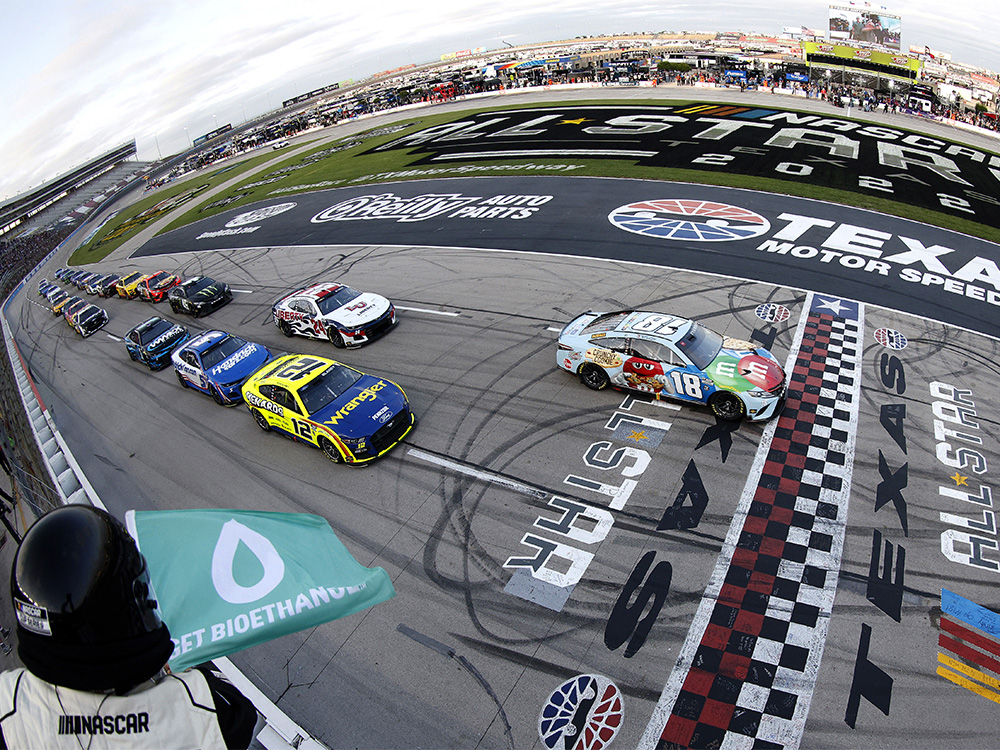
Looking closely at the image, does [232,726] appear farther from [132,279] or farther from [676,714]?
[132,279]

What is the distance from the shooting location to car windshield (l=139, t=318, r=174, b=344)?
18291 mm

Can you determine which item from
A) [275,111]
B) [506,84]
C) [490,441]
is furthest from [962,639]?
[275,111]

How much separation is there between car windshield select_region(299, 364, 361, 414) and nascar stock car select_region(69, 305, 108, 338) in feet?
58.0

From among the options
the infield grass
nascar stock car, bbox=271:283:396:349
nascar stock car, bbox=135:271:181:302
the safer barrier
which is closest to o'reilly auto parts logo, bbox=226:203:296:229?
the infield grass

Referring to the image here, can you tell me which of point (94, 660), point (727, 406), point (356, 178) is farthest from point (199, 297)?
point (94, 660)

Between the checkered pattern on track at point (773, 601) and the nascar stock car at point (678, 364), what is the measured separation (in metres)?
0.93

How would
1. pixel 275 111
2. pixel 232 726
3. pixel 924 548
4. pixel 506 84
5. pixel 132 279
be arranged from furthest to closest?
pixel 275 111, pixel 506 84, pixel 132 279, pixel 924 548, pixel 232 726

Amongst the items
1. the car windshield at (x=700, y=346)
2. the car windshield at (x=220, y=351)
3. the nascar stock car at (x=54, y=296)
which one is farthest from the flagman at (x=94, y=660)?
the nascar stock car at (x=54, y=296)

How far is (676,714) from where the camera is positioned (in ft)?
21.2

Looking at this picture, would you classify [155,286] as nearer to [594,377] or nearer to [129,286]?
[129,286]

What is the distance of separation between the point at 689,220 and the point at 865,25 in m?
53.9

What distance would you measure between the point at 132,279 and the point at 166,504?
67.9 ft

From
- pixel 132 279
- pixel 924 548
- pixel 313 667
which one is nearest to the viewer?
pixel 313 667

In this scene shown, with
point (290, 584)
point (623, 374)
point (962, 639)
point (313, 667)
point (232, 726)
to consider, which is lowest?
point (962, 639)
